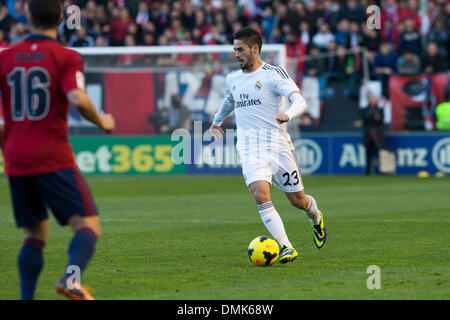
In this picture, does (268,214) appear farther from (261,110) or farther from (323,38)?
(323,38)

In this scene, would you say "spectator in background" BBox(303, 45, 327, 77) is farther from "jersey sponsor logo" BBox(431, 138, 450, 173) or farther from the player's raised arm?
the player's raised arm

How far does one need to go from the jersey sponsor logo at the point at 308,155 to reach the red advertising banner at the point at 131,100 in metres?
4.07

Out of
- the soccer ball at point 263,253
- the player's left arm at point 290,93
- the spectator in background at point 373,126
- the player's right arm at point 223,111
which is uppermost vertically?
the player's left arm at point 290,93

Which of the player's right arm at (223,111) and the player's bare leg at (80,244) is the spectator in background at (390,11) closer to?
the player's right arm at (223,111)

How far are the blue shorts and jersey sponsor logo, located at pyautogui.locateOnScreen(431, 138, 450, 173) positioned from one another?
61.3 ft

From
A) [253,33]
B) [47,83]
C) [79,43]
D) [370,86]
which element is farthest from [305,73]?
[47,83]

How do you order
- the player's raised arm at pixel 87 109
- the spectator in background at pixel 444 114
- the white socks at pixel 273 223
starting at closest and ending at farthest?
the player's raised arm at pixel 87 109 < the white socks at pixel 273 223 < the spectator in background at pixel 444 114

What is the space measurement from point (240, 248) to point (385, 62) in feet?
51.8

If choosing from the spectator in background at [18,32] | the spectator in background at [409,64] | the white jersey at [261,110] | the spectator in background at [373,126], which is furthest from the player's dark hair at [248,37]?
the spectator in background at [18,32]

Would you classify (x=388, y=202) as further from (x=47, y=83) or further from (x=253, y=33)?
(x=47, y=83)

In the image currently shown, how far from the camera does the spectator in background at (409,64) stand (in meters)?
24.7

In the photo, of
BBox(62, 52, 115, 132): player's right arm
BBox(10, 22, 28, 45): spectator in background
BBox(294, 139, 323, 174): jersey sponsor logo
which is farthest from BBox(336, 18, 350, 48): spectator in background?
BBox(62, 52, 115, 132): player's right arm

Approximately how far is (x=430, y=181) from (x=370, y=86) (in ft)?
14.3

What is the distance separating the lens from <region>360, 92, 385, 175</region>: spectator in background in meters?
24.2
